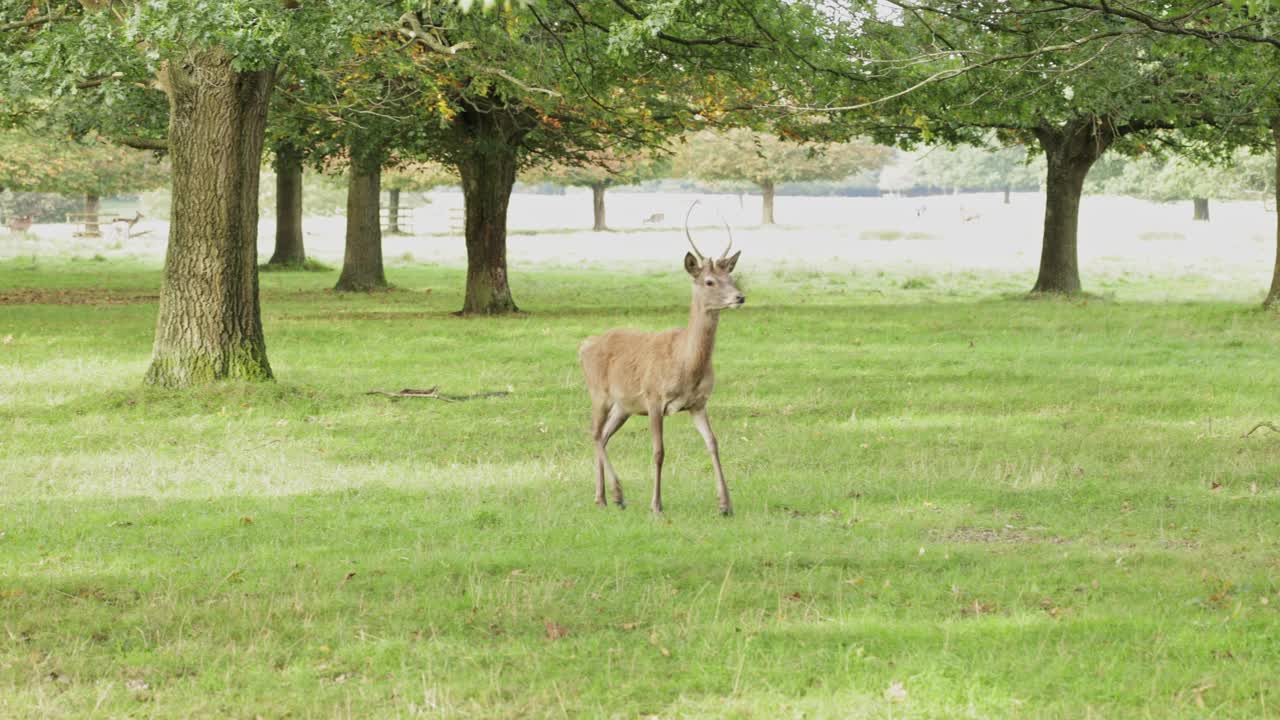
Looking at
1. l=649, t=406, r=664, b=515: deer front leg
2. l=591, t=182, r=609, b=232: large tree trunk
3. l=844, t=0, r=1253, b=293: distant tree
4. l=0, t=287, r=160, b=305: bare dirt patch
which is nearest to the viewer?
l=649, t=406, r=664, b=515: deer front leg

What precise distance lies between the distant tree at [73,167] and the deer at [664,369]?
3693 cm

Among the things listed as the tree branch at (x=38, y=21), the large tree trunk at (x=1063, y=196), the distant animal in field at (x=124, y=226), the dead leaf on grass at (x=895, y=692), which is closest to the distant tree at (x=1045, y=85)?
the large tree trunk at (x=1063, y=196)

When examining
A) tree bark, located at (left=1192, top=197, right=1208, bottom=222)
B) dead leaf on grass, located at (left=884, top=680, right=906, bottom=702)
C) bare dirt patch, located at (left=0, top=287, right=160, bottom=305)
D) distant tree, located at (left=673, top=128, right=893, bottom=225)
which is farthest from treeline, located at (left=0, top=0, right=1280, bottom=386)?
tree bark, located at (left=1192, top=197, right=1208, bottom=222)

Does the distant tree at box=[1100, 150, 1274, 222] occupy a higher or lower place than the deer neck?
higher

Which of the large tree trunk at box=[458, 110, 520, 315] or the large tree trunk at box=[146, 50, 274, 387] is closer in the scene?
the large tree trunk at box=[146, 50, 274, 387]

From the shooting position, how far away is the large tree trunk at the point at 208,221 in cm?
1520

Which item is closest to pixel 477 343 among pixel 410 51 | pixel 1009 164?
pixel 410 51

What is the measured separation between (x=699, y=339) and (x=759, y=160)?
7368cm

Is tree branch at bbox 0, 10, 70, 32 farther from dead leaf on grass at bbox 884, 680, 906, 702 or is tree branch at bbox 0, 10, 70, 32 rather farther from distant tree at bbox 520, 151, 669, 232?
distant tree at bbox 520, 151, 669, 232

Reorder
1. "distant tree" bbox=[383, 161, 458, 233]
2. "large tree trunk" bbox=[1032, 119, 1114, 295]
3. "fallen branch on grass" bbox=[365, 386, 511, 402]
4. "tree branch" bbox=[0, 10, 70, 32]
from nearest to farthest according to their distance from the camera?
"fallen branch on grass" bbox=[365, 386, 511, 402]
"tree branch" bbox=[0, 10, 70, 32]
"large tree trunk" bbox=[1032, 119, 1114, 295]
"distant tree" bbox=[383, 161, 458, 233]

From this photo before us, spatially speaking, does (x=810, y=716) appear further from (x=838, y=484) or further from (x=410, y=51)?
(x=410, y=51)

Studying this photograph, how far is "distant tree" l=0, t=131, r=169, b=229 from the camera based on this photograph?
49094 mm

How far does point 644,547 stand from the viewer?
8.62 m

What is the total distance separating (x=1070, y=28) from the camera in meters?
14.6
